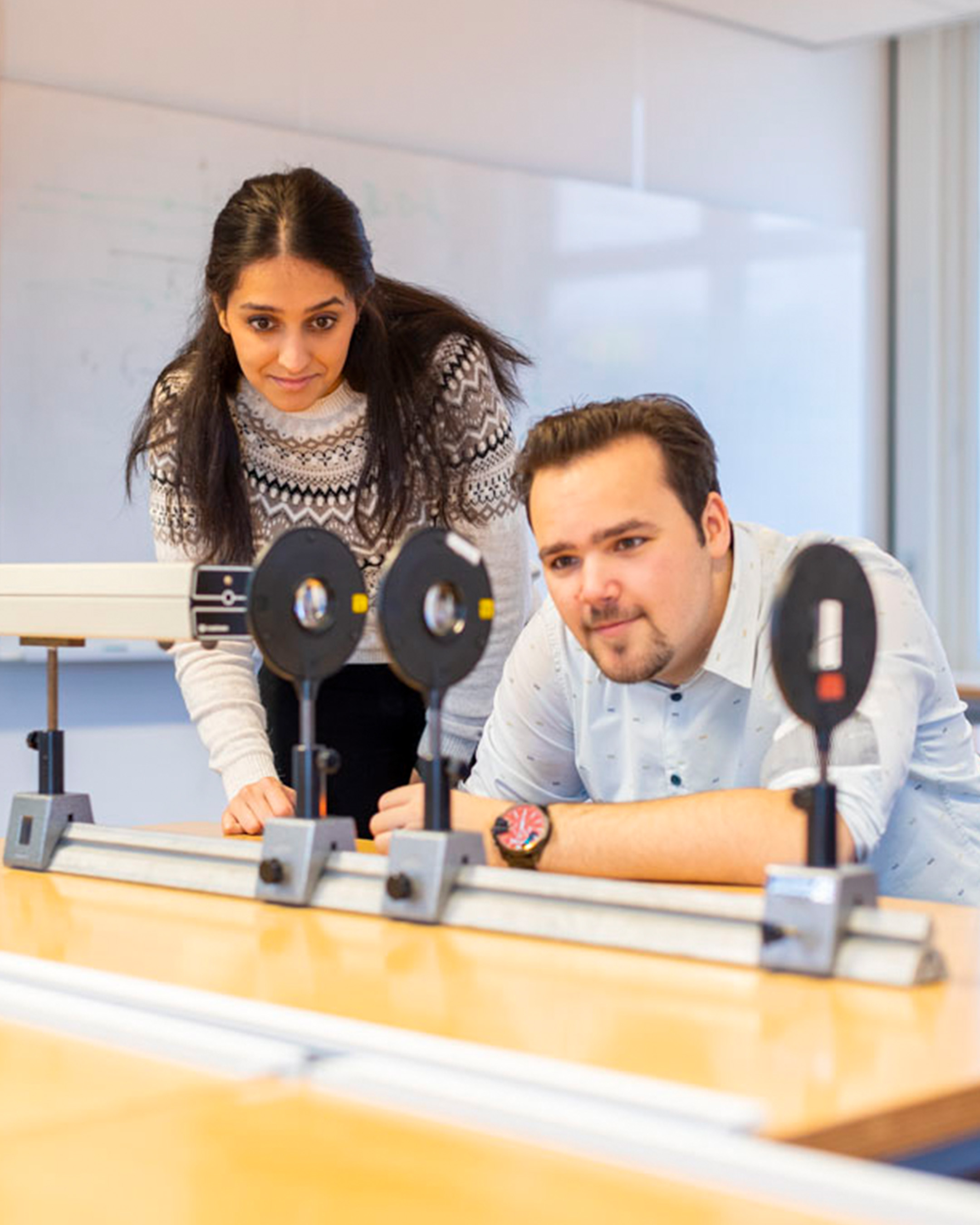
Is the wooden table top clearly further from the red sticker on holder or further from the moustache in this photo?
the moustache

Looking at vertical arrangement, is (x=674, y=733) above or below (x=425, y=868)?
above

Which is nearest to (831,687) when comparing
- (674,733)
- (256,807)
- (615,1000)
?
(615,1000)

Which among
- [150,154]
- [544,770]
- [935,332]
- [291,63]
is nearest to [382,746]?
[544,770]

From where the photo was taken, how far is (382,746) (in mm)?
2508

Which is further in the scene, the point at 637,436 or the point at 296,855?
the point at 637,436

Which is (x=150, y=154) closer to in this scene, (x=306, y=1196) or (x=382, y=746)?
(x=382, y=746)

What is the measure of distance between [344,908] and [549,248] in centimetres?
338

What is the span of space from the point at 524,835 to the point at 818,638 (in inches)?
19.9

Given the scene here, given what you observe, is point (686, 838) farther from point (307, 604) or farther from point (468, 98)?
point (468, 98)

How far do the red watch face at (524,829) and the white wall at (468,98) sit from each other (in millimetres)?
2237

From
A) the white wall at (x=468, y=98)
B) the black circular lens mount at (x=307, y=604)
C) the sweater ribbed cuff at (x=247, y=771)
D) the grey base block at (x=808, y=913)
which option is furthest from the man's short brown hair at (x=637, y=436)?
the white wall at (x=468, y=98)

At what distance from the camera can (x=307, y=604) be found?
1607 millimetres

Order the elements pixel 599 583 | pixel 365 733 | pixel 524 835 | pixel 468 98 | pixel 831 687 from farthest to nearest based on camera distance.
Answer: pixel 468 98 < pixel 365 733 < pixel 599 583 < pixel 524 835 < pixel 831 687

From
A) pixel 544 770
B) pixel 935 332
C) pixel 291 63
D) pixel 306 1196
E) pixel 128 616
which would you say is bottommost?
pixel 306 1196
